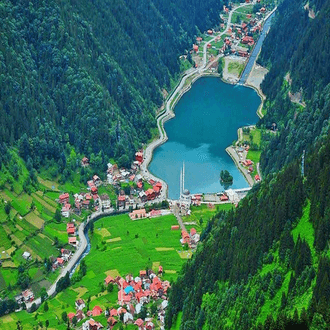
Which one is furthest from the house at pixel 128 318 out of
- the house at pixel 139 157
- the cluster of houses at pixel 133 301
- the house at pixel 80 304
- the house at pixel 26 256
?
the house at pixel 139 157

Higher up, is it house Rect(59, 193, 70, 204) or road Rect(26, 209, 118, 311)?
house Rect(59, 193, 70, 204)

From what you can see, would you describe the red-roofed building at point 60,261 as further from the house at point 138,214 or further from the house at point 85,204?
the house at point 138,214

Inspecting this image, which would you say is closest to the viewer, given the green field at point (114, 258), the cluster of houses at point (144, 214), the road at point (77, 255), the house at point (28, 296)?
the green field at point (114, 258)

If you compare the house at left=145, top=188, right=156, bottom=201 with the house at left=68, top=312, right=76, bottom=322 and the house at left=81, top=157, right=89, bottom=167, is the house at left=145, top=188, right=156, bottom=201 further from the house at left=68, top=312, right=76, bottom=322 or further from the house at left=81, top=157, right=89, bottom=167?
the house at left=68, top=312, right=76, bottom=322

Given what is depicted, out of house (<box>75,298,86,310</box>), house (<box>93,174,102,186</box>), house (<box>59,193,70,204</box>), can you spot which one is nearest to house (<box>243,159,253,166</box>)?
house (<box>93,174,102,186</box>)

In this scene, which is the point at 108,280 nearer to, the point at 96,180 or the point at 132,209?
the point at 132,209

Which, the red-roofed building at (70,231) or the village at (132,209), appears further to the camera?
the red-roofed building at (70,231)

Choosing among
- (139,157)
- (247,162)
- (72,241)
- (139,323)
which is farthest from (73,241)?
(247,162)
